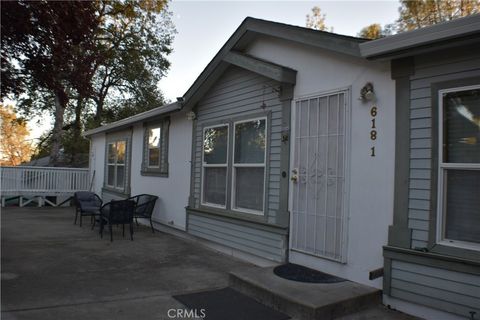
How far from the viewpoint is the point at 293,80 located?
5230 millimetres

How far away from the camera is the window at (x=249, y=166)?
5824mm

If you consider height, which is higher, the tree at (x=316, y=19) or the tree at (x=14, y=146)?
the tree at (x=316, y=19)

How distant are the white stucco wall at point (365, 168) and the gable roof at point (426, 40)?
37cm

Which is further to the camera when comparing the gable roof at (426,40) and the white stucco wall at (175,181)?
the white stucco wall at (175,181)

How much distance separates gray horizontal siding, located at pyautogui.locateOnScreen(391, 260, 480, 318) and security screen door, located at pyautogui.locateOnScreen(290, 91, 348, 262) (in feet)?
2.41

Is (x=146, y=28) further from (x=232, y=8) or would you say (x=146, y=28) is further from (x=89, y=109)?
(x=232, y=8)

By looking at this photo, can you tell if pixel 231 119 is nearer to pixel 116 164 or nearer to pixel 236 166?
pixel 236 166

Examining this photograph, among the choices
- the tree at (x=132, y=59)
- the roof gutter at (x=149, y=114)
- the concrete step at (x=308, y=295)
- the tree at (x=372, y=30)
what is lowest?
the concrete step at (x=308, y=295)

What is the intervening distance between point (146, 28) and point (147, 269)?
2012 centimetres

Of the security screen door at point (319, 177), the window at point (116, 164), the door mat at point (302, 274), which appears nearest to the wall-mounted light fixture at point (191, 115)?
the security screen door at point (319, 177)

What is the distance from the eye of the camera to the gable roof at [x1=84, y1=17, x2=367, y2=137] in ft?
14.6

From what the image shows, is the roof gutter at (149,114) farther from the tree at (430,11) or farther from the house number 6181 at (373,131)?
the tree at (430,11)

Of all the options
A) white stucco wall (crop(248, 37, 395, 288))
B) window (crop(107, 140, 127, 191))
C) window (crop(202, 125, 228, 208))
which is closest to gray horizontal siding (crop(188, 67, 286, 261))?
window (crop(202, 125, 228, 208))

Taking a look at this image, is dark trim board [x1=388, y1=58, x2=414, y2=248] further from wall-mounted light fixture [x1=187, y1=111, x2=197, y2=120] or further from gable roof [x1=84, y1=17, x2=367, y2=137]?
wall-mounted light fixture [x1=187, y1=111, x2=197, y2=120]
